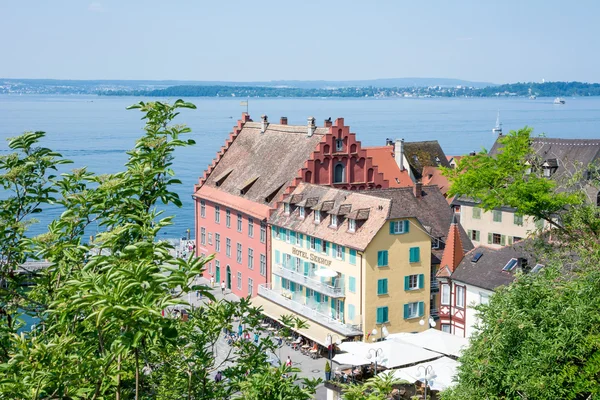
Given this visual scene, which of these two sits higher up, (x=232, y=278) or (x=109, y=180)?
(x=109, y=180)

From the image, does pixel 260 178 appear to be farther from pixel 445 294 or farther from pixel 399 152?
pixel 445 294

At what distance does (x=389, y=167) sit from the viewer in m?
74.7

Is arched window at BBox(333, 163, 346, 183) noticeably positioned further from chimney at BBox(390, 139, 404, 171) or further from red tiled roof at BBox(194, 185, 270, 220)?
chimney at BBox(390, 139, 404, 171)

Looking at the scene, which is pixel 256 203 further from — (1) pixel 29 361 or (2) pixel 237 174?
(1) pixel 29 361

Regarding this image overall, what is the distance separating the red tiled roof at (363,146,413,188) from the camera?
242 feet

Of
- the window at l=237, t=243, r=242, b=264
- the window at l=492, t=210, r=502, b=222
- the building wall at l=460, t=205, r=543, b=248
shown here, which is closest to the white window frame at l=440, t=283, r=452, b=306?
the building wall at l=460, t=205, r=543, b=248

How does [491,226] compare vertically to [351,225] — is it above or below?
below

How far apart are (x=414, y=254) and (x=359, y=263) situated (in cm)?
405

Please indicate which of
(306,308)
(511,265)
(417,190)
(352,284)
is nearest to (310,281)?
(306,308)

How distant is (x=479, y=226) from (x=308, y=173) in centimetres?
1617

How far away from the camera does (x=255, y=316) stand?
14484 mm

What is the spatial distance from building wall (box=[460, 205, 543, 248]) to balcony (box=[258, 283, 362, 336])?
60.3ft

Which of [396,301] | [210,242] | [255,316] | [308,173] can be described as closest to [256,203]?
[308,173]

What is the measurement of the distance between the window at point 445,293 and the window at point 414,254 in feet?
9.19
